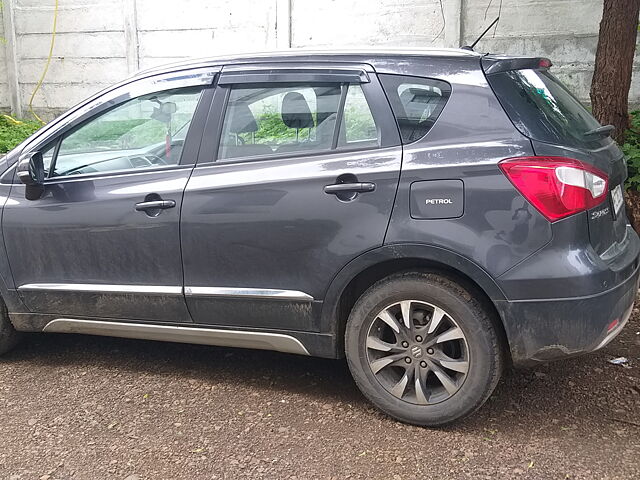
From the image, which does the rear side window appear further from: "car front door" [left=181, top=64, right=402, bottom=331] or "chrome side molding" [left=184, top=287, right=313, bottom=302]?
"chrome side molding" [left=184, top=287, right=313, bottom=302]

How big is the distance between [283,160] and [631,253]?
1.79 meters

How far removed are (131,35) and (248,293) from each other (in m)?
7.17

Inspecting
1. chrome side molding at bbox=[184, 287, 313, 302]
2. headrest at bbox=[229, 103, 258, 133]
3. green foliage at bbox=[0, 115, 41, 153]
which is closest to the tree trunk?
headrest at bbox=[229, 103, 258, 133]

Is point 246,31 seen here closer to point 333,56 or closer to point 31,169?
point 31,169

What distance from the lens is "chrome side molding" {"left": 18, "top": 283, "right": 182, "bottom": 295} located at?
3863mm

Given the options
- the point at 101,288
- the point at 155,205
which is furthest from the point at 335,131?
the point at 101,288

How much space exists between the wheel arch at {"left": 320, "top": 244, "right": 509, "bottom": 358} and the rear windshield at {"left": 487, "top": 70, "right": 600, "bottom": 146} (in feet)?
2.19

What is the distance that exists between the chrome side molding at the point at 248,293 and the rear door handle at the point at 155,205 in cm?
45

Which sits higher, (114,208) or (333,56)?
(333,56)

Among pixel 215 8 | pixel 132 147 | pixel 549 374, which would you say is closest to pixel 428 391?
pixel 549 374

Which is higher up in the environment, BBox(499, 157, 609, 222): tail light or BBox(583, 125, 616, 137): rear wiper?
BBox(583, 125, 616, 137): rear wiper

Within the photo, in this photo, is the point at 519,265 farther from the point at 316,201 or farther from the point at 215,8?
the point at 215,8

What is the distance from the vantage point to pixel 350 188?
11.2 ft

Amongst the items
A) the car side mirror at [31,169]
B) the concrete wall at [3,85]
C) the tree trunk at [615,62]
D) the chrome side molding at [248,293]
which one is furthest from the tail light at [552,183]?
the concrete wall at [3,85]
